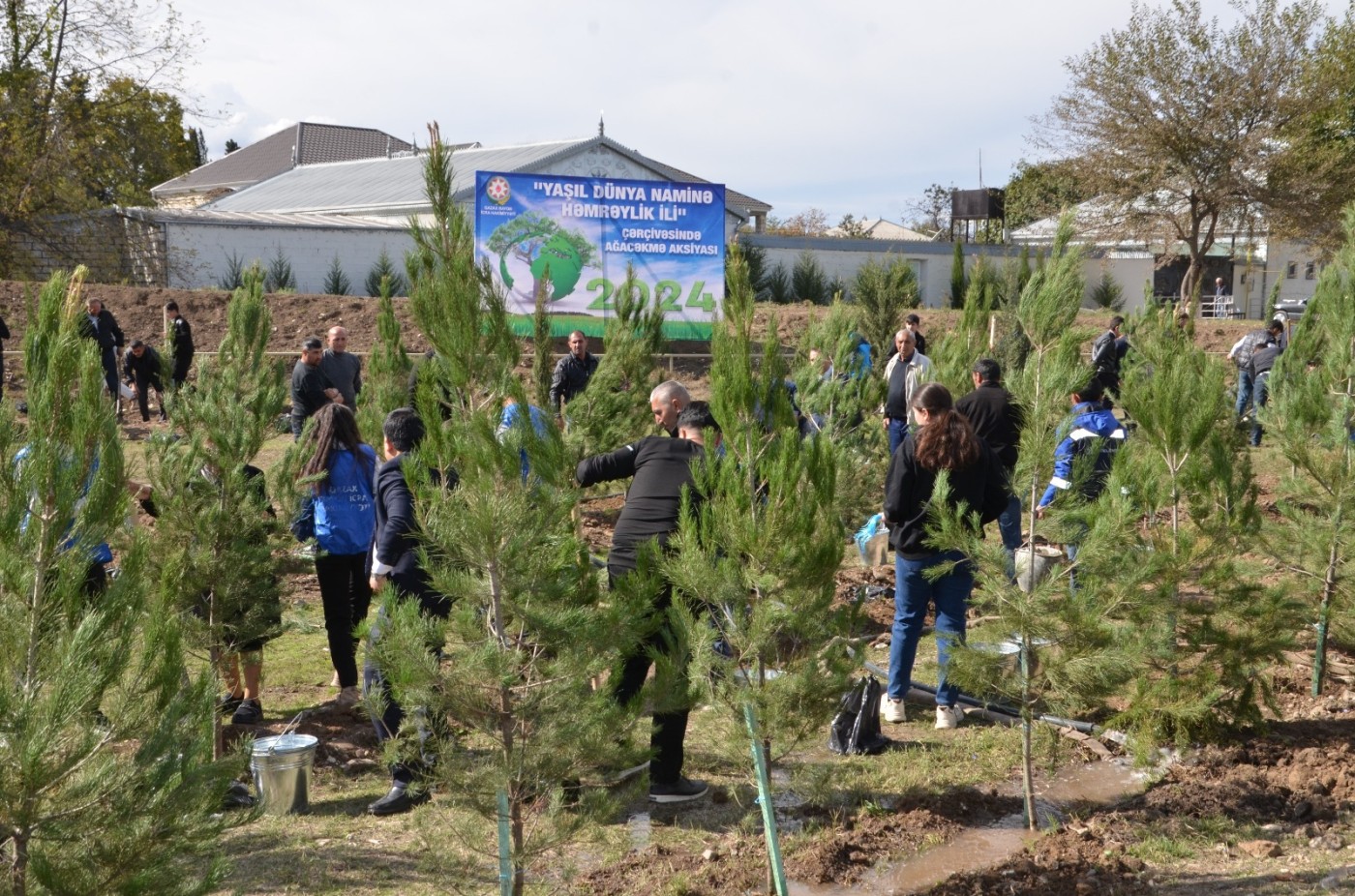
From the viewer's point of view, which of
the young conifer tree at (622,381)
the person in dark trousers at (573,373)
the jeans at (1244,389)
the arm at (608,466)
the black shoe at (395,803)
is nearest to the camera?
the black shoe at (395,803)

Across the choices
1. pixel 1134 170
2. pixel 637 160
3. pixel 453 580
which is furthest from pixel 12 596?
pixel 637 160

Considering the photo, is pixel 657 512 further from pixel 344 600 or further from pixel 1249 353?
pixel 1249 353

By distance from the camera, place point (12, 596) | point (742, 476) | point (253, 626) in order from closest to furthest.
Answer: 1. point (12, 596)
2. point (742, 476)
3. point (253, 626)

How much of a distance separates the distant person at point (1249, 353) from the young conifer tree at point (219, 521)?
13.5 m

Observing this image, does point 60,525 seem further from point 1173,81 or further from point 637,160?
point 637,160

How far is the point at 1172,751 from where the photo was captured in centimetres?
564

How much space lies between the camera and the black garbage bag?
559cm

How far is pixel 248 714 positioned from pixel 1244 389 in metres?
14.5

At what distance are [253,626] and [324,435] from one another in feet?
3.37

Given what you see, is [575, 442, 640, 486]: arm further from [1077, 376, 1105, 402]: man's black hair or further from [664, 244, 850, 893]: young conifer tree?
[1077, 376, 1105, 402]: man's black hair

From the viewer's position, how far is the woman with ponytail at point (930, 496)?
5.48 m

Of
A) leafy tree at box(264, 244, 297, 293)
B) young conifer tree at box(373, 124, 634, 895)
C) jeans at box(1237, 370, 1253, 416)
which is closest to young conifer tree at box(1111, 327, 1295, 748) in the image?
young conifer tree at box(373, 124, 634, 895)

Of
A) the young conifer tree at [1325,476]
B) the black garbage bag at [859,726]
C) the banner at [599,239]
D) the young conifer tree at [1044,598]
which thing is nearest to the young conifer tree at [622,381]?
the black garbage bag at [859,726]

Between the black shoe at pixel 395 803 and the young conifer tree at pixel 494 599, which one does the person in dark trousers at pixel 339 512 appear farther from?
the young conifer tree at pixel 494 599
